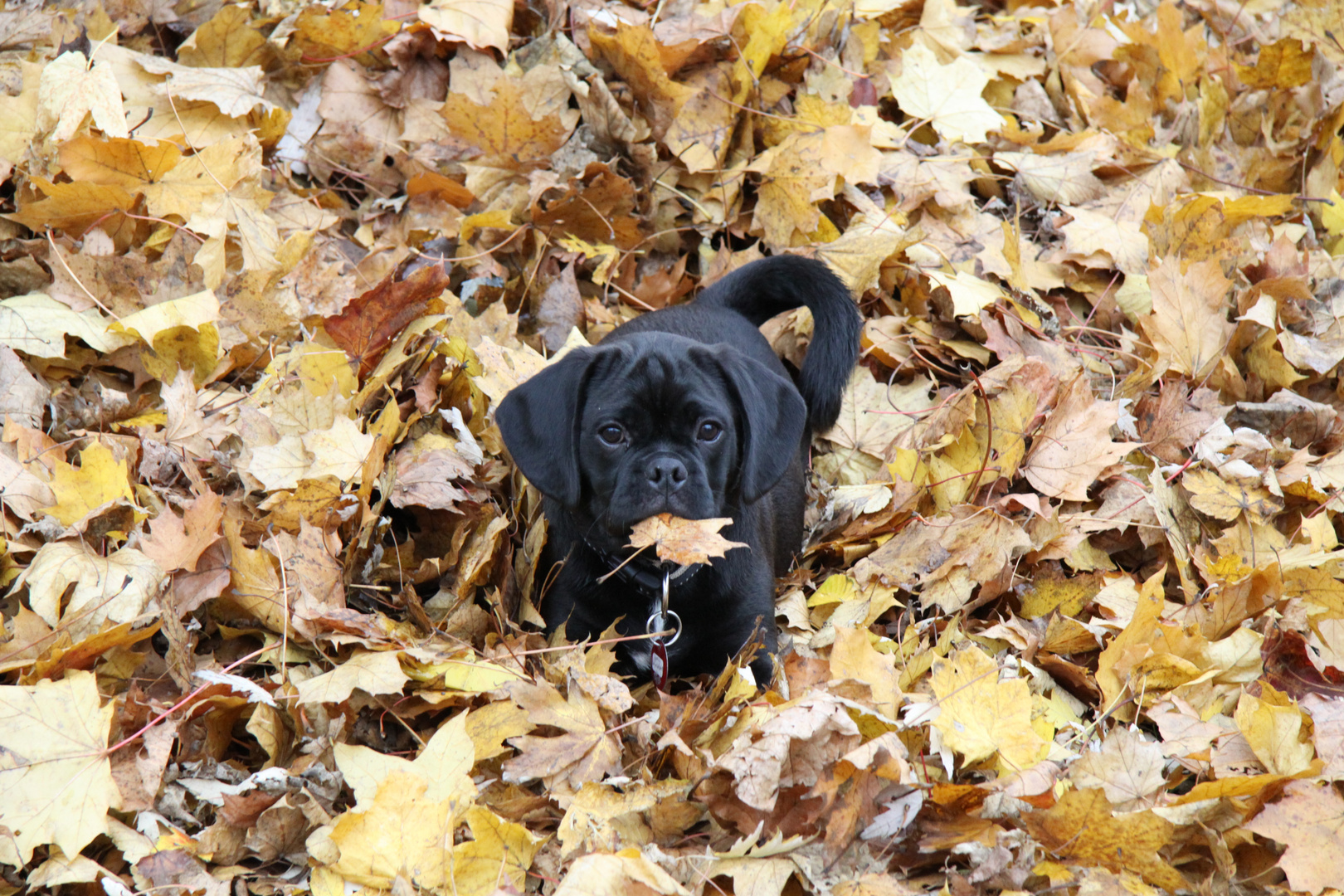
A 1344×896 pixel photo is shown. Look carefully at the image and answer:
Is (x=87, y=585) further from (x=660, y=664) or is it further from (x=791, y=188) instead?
(x=791, y=188)

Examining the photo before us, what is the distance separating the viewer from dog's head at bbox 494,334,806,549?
11.5 ft

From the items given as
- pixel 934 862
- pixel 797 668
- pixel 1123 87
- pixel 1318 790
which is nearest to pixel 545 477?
pixel 797 668

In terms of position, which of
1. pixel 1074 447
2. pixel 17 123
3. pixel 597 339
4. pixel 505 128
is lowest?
pixel 597 339

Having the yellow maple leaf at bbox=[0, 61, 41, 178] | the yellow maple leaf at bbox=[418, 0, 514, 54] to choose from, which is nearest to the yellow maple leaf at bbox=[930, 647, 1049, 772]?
the yellow maple leaf at bbox=[418, 0, 514, 54]

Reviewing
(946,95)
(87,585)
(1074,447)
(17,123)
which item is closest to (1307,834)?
(1074,447)

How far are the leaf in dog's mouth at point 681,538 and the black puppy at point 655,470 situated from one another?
0.03m

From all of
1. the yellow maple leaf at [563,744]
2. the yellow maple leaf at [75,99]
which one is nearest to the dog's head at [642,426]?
the yellow maple leaf at [563,744]

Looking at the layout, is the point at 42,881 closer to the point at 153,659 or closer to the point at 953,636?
the point at 153,659

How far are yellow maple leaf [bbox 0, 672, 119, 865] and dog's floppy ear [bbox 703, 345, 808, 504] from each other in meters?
1.90

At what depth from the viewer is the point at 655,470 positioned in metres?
3.37

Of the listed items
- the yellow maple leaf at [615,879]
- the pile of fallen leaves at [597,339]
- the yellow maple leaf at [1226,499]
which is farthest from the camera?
the yellow maple leaf at [1226,499]

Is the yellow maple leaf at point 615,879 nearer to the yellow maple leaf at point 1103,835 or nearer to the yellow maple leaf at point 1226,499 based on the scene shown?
the yellow maple leaf at point 1103,835

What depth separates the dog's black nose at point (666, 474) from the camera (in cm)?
336

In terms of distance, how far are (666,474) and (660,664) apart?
2.33ft
